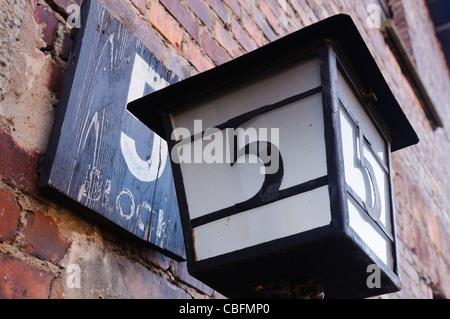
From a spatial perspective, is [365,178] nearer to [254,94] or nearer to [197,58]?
[254,94]

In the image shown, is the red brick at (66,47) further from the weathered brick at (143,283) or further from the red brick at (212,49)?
the red brick at (212,49)

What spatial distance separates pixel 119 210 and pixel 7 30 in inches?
16.1

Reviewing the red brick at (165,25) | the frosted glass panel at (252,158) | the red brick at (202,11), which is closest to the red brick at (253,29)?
the red brick at (202,11)

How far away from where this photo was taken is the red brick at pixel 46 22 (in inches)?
47.0

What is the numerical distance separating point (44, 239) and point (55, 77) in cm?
33

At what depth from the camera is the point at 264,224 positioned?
1020 mm

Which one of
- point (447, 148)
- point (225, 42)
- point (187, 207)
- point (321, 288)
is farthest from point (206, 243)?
point (447, 148)

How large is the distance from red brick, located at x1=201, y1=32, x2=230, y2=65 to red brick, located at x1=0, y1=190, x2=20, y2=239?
2.98 feet

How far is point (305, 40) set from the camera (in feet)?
3.61

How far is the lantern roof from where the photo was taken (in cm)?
109

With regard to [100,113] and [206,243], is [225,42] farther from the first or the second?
[206,243]

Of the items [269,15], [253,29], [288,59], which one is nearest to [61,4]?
[288,59]

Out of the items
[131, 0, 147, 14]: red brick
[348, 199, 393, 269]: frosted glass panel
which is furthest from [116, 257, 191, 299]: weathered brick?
[131, 0, 147, 14]: red brick

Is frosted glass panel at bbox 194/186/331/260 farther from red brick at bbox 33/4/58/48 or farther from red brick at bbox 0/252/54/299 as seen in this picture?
red brick at bbox 33/4/58/48
